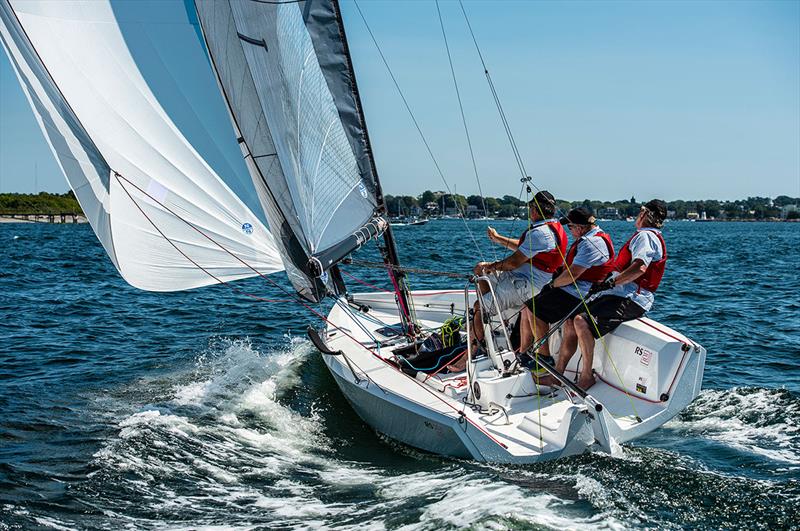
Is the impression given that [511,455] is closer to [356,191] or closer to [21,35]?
[356,191]

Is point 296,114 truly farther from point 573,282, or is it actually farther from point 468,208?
point 468,208

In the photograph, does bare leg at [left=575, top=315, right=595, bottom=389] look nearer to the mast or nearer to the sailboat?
the sailboat

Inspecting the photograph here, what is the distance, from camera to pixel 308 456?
5957 mm

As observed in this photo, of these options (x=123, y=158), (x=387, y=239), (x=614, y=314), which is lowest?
(x=614, y=314)

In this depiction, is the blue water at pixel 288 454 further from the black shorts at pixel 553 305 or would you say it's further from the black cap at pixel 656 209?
the black cap at pixel 656 209

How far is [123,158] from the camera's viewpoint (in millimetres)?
6543

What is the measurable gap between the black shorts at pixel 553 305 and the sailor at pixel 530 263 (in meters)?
0.13

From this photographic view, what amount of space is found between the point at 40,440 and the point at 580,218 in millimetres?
5207

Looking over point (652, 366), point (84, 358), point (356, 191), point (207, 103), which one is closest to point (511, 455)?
point (652, 366)

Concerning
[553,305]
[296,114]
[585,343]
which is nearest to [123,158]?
[296,114]

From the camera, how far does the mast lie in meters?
6.88

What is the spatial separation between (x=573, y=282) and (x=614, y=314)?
0.44 metres

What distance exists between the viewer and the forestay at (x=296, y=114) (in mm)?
6332

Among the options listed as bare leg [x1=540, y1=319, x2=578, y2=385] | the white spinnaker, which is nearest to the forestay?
the white spinnaker
